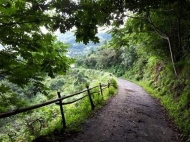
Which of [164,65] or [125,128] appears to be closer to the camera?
[125,128]

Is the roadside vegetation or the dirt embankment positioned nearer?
the dirt embankment

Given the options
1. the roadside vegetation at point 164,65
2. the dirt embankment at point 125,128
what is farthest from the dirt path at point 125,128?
the roadside vegetation at point 164,65

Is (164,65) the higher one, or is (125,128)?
(164,65)

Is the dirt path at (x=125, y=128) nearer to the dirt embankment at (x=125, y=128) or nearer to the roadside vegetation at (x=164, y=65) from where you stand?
the dirt embankment at (x=125, y=128)

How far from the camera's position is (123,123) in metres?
8.85

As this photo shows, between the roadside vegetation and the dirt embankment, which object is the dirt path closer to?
the dirt embankment

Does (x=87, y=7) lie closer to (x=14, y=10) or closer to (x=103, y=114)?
(x=14, y=10)

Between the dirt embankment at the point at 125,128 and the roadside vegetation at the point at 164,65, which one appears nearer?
the dirt embankment at the point at 125,128

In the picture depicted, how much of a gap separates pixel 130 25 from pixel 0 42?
10536mm

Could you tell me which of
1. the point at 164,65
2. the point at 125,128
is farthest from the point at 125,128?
the point at 164,65

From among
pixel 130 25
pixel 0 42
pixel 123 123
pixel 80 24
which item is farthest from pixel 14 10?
pixel 130 25

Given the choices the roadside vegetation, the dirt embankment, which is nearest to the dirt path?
the dirt embankment

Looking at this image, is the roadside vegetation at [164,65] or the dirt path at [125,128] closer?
the dirt path at [125,128]

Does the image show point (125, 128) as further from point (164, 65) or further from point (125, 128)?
point (164, 65)
